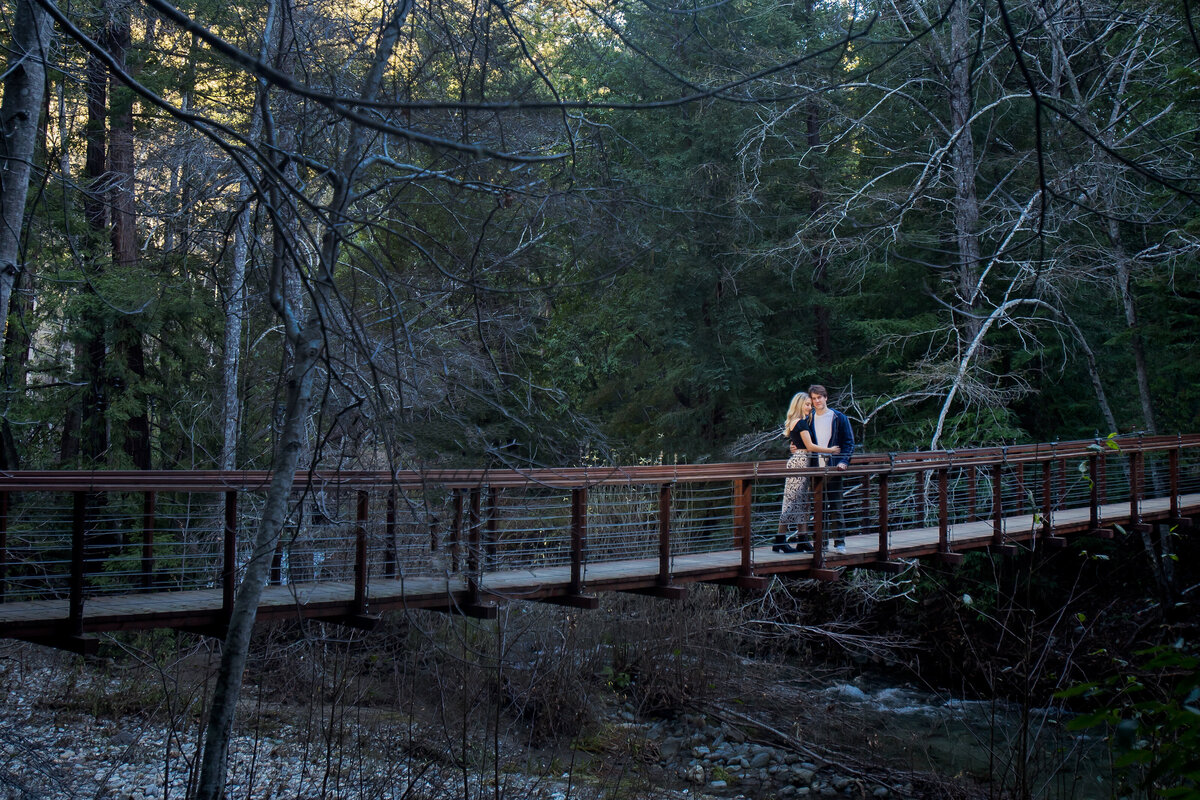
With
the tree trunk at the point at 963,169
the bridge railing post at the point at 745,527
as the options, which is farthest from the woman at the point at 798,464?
the tree trunk at the point at 963,169

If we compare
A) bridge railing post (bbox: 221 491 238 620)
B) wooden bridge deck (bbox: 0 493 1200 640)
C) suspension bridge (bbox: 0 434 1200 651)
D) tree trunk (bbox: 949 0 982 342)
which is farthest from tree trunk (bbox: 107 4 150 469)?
tree trunk (bbox: 949 0 982 342)

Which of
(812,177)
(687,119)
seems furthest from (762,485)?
(687,119)

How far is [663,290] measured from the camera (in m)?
16.4

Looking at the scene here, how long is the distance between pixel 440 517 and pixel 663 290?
1262cm

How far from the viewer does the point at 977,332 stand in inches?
514

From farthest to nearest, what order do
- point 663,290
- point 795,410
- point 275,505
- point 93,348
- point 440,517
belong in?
point 663,290, point 93,348, point 795,410, point 440,517, point 275,505

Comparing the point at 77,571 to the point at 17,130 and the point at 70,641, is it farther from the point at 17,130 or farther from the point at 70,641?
the point at 17,130

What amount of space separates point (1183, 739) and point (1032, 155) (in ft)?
41.3

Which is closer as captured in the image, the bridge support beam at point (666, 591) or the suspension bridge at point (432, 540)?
the suspension bridge at point (432, 540)

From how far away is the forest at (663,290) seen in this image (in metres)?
7.46

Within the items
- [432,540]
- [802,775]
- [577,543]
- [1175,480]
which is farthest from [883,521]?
[1175,480]

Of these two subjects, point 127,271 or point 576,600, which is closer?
point 576,600

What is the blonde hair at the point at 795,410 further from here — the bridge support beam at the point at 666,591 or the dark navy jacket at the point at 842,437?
the bridge support beam at the point at 666,591

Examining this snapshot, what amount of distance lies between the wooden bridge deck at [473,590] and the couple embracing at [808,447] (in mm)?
308
